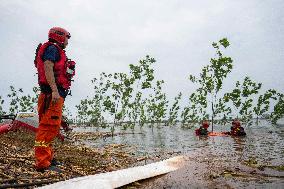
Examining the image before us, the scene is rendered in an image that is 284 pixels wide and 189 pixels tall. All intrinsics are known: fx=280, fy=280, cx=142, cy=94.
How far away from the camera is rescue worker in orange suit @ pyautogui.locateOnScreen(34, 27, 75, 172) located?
4.34 metres

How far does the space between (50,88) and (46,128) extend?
2.16 feet

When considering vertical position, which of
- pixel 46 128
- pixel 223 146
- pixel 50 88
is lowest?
pixel 223 146

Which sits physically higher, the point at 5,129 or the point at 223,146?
the point at 5,129

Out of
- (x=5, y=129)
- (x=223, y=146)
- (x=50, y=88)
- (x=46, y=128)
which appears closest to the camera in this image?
(x=46, y=128)

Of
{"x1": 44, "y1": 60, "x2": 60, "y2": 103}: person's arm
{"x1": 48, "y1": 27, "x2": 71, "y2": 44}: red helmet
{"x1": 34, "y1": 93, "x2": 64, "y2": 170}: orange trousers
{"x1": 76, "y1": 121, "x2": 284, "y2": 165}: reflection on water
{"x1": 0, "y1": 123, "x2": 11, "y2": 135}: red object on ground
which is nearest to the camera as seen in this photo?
{"x1": 34, "y1": 93, "x2": 64, "y2": 170}: orange trousers

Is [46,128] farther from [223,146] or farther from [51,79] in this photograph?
[223,146]

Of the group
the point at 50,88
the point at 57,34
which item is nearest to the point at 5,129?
the point at 50,88

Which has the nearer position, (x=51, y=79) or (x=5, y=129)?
(x=51, y=79)

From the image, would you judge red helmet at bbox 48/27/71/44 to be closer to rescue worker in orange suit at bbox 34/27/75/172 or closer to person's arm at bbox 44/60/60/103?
rescue worker in orange suit at bbox 34/27/75/172

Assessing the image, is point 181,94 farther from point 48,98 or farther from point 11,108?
point 48,98

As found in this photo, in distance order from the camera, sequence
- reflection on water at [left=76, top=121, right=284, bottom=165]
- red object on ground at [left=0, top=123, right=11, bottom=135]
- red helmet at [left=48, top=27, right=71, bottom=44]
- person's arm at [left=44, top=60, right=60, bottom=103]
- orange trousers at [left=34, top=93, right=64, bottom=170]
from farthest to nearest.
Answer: red object on ground at [left=0, top=123, right=11, bottom=135] → reflection on water at [left=76, top=121, right=284, bottom=165] → red helmet at [left=48, top=27, right=71, bottom=44] → person's arm at [left=44, top=60, right=60, bottom=103] → orange trousers at [left=34, top=93, right=64, bottom=170]

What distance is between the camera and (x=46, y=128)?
4422 millimetres

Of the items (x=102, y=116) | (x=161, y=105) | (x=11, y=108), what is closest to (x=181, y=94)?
(x=161, y=105)

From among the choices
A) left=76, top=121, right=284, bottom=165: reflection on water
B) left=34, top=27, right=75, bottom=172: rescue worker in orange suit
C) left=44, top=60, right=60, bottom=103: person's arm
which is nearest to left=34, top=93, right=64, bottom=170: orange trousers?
left=34, top=27, right=75, bottom=172: rescue worker in orange suit
